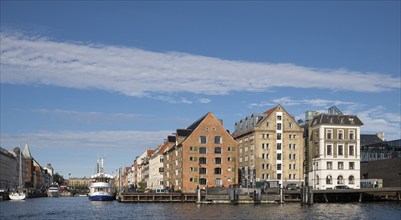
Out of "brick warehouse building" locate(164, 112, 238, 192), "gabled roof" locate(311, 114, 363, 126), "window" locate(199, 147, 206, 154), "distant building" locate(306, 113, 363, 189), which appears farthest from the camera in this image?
"gabled roof" locate(311, 114, 363, 126)

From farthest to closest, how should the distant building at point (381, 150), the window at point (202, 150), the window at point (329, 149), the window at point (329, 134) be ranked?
the distant building at point (381, 150) → the window at point (329, 134) → the window at point (329, 149) → the window at point (202, 150)

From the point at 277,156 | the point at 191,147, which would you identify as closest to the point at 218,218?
the point at 191,147

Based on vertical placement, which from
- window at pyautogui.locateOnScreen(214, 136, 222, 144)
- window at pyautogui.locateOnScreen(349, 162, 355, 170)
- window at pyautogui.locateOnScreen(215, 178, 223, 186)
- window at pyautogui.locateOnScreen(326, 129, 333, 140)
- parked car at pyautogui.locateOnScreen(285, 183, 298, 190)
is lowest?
parked car at pyautogui.locateOnScreen(285, 183, 298, 190)

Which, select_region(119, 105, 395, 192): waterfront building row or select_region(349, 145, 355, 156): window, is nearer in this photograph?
select_region(119, 105, 395, 192): waterfront building row

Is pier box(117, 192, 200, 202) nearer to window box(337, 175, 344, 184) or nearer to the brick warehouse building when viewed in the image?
the brick warehouse building

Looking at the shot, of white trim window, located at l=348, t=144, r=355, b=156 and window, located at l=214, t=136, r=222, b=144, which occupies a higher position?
window, located at l=214, t=136, r=222, b=144

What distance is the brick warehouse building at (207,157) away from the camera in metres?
Answer: 150

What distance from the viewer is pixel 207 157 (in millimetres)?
150875

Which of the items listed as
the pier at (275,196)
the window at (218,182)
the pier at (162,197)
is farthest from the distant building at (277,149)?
the pier at (162,197)

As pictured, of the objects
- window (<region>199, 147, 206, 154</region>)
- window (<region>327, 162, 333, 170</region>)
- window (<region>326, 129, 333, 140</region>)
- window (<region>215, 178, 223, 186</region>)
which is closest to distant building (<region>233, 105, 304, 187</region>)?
window (<region>215, 178, 223, 186</region>)

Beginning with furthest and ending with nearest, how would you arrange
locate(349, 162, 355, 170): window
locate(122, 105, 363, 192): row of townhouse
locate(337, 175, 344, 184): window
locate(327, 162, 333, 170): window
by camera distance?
locate(349, 162, 355, 170): window < locate(337, 175, 344, 184): window < locate(327, 162, 333, 170): window < locate(122, 105, 363, 192): row of townhouse

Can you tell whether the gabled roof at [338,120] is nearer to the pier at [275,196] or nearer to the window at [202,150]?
the pier at [275,196]

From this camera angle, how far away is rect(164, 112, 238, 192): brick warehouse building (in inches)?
5906

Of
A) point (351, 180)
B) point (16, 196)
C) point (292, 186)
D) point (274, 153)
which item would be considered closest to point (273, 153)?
point (274, 153)
